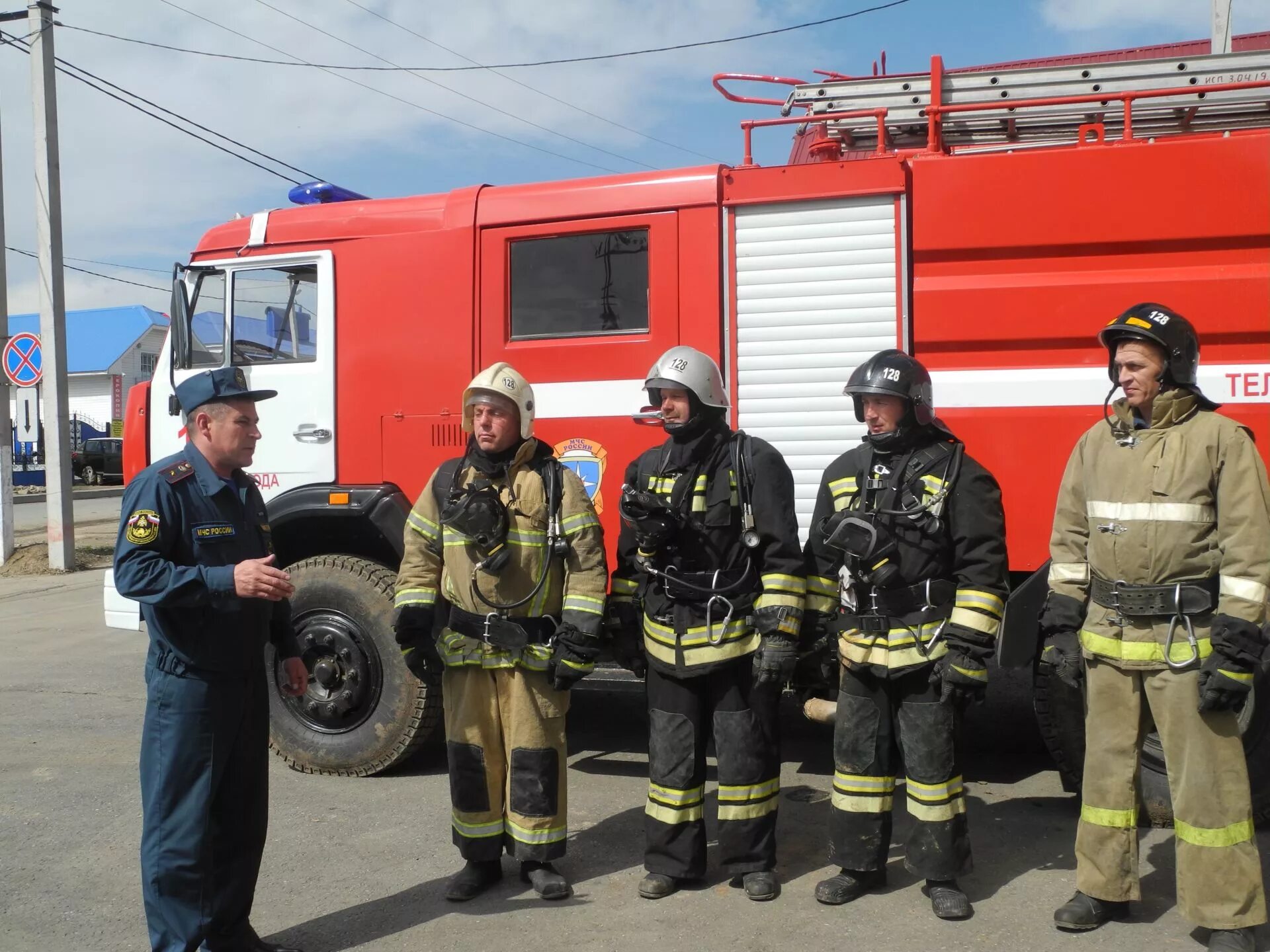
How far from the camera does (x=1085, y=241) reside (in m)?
4.21

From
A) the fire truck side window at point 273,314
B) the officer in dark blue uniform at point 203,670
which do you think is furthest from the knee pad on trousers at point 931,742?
the fire truck side window at point 273,314

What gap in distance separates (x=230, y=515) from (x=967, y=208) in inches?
121

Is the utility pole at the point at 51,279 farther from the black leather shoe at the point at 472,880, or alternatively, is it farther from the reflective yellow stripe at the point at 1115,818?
the reflective yellow stripe at the point at 1115,818

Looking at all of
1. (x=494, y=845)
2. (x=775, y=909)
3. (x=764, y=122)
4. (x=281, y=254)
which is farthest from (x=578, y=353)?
(x=775, y=909)

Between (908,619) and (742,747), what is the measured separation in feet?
2.47

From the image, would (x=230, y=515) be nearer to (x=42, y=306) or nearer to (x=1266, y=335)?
(x=1266, y=335)

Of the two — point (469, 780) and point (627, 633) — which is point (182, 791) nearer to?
point (469, 780)

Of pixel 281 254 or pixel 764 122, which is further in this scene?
pixel 281 254

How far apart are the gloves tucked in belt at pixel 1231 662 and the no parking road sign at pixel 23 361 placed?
12.9m

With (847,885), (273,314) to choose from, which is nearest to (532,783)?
(847,885)

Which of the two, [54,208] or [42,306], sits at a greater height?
[54,208]

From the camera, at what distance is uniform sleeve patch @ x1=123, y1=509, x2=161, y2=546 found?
3.09 m

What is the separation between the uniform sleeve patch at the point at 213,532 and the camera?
324 centimetres

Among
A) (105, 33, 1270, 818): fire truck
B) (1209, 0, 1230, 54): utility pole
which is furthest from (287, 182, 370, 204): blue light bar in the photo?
(1209, 0, 1230, 54): utility pole
